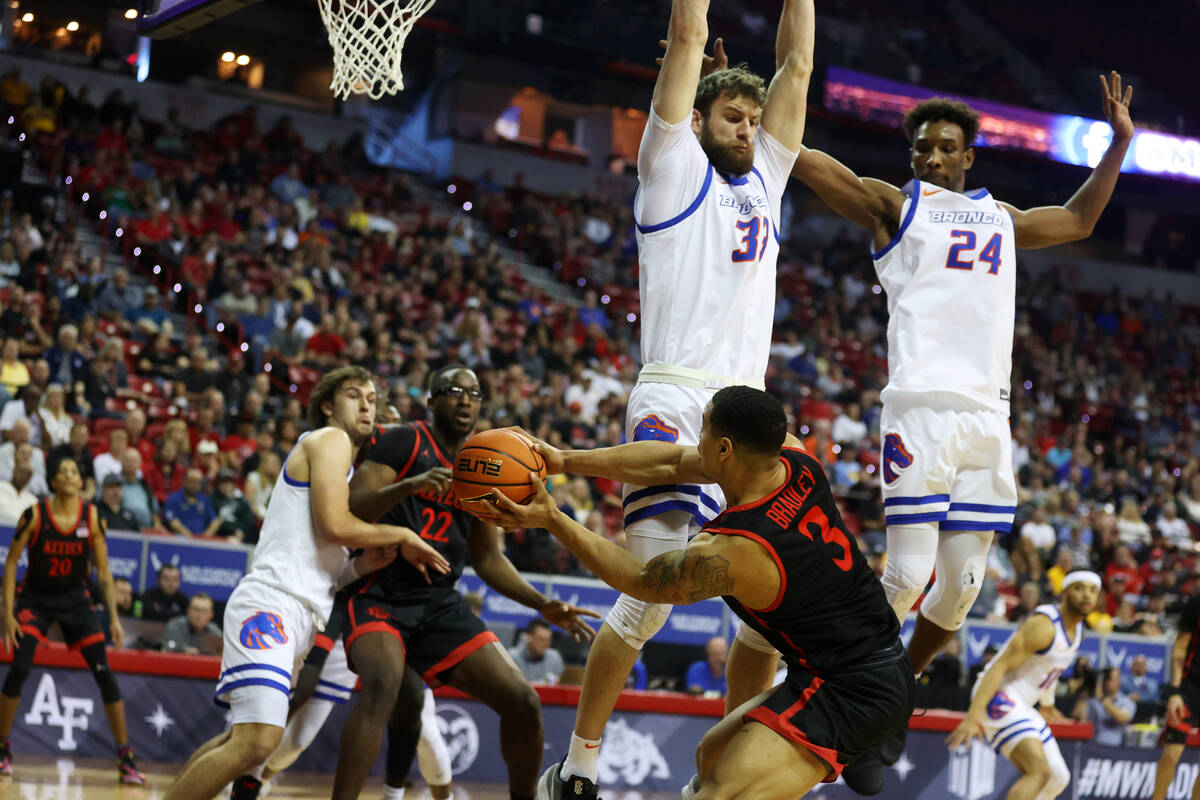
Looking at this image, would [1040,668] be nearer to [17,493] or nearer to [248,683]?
[248,683]

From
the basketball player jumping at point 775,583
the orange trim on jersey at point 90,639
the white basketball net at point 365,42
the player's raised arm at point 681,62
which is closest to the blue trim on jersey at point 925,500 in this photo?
the basketball player jumping at point 775,583

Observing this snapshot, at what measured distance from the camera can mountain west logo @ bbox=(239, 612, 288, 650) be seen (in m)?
5.67

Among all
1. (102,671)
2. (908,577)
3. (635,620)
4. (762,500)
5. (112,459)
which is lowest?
(102,671)

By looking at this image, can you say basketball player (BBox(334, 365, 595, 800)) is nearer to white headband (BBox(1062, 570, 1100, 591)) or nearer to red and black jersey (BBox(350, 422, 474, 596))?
red and black jersey (BBox(350, 422, 474, 596))

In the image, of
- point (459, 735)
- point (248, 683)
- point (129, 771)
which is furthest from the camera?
point (459, 735)

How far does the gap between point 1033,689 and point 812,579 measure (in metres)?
5.53

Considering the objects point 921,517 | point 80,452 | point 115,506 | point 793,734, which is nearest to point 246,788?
point 793,734

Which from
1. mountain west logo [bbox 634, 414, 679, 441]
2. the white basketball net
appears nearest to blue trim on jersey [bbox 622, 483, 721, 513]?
mountain west logo [bbox 634, 414, 679, 441]

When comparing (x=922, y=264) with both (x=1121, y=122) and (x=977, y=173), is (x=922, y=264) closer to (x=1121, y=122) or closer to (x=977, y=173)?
(x=1121, y=122)

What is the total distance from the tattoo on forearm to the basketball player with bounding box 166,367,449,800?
5.56 feet

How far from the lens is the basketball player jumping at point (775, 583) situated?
4.43 meters

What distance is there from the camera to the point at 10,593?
863 cm

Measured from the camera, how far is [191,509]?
1162 cm

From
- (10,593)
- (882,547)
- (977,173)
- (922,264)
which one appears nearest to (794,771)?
(922,264)
